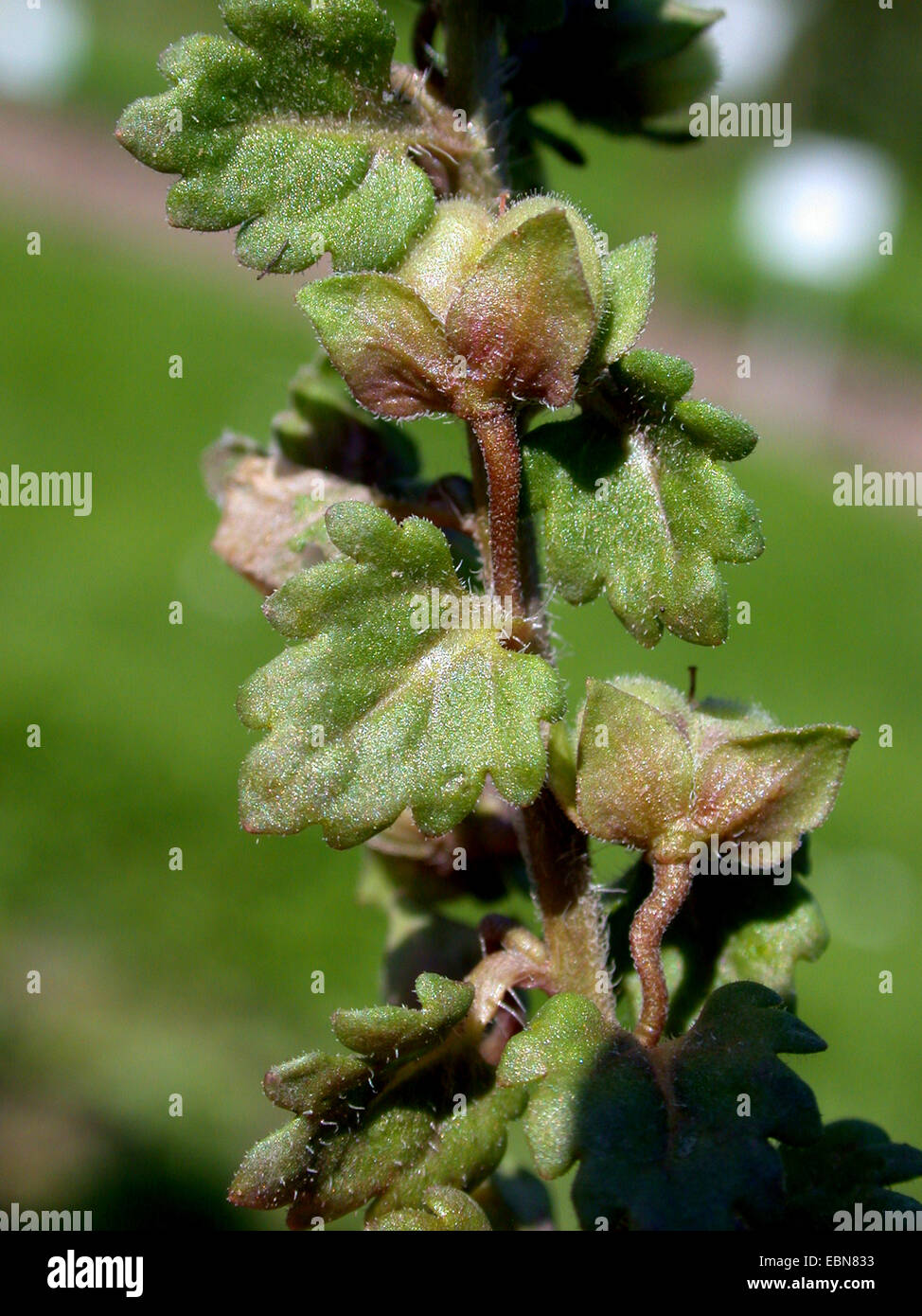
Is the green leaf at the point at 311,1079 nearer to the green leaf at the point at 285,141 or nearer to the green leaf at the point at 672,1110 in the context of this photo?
the green leaf at the point at 672,1110

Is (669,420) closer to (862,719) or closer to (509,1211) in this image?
(509,1211)

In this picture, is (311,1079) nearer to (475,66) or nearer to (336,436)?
(336,436)

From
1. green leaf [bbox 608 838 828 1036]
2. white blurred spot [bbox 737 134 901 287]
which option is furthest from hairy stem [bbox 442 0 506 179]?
white blurred spot [bbox 737 134 901 287]

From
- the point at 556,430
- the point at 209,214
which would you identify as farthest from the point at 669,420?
the point at 209,214

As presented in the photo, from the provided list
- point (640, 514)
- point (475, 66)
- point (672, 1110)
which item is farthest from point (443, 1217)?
point (475, 66)

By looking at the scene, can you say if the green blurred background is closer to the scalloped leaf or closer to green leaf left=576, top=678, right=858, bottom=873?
green leaf left=576, top=678, right=858, bottom=873
